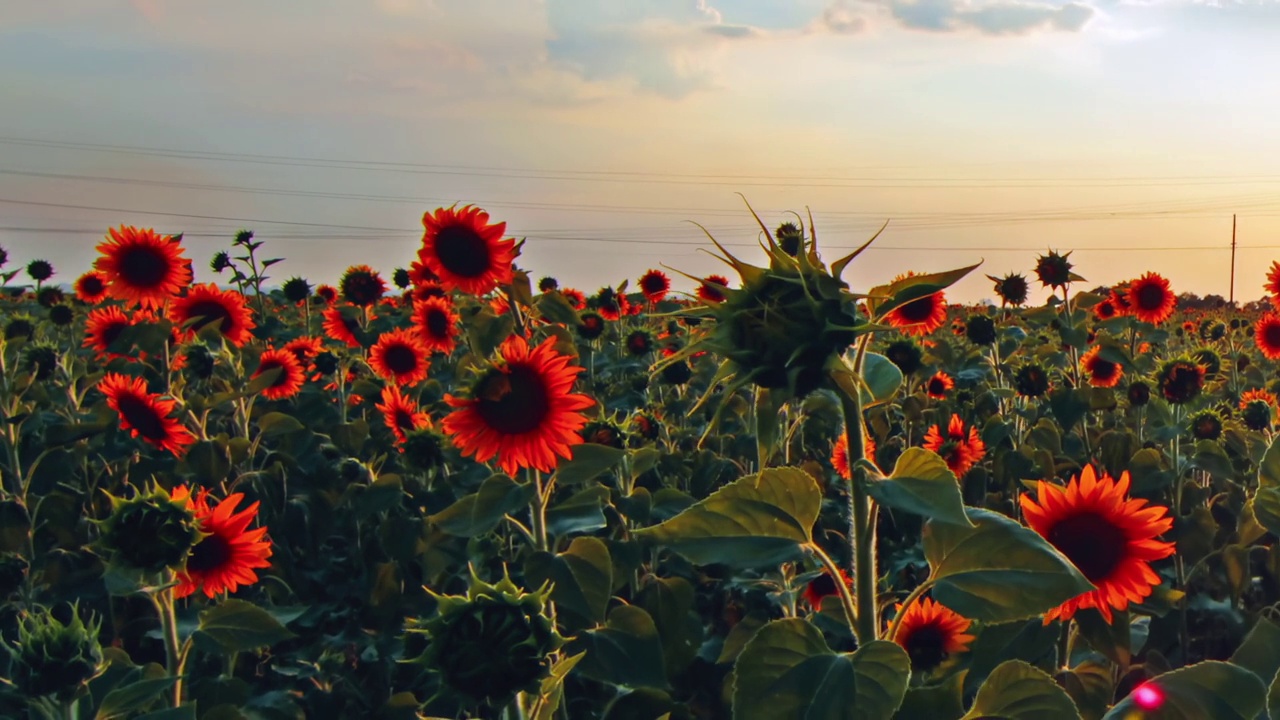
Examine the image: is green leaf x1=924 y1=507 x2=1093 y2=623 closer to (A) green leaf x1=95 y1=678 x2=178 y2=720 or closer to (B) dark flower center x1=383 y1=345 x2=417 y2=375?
(A) green leaf x1=95 y1=678 x2=178 y2=720

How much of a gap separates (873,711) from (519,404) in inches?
68.8

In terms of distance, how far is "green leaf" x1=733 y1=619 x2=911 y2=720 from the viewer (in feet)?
3.72

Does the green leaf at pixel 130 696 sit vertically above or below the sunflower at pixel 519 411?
below

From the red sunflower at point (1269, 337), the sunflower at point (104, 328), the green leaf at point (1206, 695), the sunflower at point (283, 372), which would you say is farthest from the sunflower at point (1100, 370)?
the sunflower at point (104, 328)

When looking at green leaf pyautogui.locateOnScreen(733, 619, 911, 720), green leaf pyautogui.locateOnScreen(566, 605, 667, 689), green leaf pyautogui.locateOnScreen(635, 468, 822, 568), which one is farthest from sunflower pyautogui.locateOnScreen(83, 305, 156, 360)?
green leaf pyautogui.locateOnScreen(733, 619, 911, 720)

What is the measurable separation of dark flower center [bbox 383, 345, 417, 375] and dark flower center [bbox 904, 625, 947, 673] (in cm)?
398

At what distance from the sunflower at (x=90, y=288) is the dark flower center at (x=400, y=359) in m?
2.30

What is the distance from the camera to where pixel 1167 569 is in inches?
144

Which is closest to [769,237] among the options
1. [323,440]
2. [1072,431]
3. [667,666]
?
[667,666]

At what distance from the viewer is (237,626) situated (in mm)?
2162

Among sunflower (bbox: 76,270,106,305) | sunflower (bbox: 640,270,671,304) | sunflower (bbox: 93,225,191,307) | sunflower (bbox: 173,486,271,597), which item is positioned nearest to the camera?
sunflower (bbox: 173,486,271,597)

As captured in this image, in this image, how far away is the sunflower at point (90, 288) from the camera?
22.0 ft

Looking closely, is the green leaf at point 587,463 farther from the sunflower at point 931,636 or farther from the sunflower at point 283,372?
the sunflower at point 283,372

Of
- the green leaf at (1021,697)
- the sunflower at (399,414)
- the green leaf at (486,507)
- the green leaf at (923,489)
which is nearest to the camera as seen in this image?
the green leaf at (923,489)
